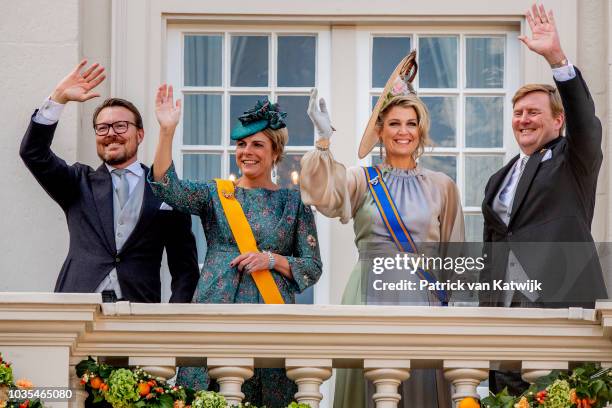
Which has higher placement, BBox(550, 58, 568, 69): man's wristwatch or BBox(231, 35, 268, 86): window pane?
BBox(231, 35, 268, 86): window pane

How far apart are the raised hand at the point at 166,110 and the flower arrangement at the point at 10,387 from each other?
151 cm

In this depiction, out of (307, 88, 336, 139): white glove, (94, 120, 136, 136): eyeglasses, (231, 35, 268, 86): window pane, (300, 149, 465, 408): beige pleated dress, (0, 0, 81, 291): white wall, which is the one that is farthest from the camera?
(231, 35, 268, 86): window pane

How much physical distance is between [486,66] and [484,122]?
0.34m

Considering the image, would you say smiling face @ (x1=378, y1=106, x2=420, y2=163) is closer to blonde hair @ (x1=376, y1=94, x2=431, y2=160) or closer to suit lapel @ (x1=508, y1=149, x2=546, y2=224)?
blonde hair @ (x1=376, y1=94, x2=431, y2=160)

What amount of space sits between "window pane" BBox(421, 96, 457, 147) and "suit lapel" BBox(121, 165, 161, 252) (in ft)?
7.40

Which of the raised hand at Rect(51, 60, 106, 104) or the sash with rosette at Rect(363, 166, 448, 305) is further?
the raised hand at Rect(51, 60, 106, 104)

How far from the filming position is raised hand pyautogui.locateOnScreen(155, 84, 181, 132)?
9445mm

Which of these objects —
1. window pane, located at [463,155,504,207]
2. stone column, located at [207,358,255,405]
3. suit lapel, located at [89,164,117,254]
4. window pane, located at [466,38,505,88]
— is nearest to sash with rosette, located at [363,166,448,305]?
stone column, located at [207,358,255,405]

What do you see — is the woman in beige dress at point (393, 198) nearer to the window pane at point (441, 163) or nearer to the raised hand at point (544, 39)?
the raised hand at point (544, 39)

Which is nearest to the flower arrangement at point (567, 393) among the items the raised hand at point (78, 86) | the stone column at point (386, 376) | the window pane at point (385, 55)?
the stone column at point (386, 376)

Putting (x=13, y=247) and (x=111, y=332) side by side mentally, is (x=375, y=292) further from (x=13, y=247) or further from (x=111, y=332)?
(x=13, y=247)

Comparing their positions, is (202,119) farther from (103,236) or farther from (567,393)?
(567,393)

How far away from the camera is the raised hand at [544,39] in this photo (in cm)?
935

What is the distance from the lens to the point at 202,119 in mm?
11719
